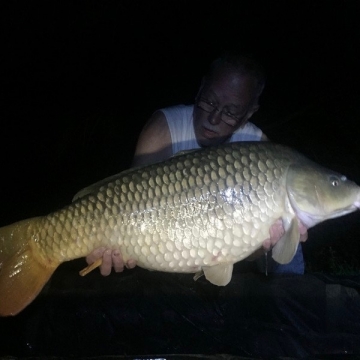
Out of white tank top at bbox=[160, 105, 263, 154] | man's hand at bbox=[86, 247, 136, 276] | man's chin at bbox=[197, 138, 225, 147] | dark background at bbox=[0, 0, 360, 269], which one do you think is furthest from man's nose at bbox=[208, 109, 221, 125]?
dark background at bbox=[0, 0, 360, 269]

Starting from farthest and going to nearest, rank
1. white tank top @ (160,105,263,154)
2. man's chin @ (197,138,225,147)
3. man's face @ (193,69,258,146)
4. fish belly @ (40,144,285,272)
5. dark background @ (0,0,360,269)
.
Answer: dark background @ (0,0,360,269) < white tank top @ (160,105,263,154) < man's chin @ (197,138,225,147) < man's face @ (193,69,258,146) < fish belly @ (40,144,285,272)

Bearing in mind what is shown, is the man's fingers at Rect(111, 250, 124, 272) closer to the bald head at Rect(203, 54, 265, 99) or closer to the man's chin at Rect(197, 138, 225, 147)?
the man's chin at Rect(197, 138, 225, 147)

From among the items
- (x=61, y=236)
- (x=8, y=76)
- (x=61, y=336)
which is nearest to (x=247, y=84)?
(x=61, y=236)

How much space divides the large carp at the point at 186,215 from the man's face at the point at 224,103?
0.57 meters

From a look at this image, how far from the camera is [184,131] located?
2.45 m

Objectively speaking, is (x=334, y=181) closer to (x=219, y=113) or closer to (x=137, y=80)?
(x=219, y=113)

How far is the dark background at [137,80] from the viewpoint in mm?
4754

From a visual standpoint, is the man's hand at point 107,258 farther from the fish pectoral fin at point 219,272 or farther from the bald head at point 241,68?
the bald head at point 241,68

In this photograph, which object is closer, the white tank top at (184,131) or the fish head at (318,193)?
the fish head at (318,193)

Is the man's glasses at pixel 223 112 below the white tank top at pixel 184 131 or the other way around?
the other way around

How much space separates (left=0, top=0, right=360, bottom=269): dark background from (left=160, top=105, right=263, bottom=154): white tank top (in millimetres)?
1455

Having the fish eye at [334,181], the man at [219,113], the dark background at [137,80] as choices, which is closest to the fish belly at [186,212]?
the fish eye at [334,181]

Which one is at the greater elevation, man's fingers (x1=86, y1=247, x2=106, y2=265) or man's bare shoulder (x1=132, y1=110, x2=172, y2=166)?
man's bare shoulder (x1=132, y1=110, x2=172, y2=166)

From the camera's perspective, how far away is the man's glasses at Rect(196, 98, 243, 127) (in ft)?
7.11
